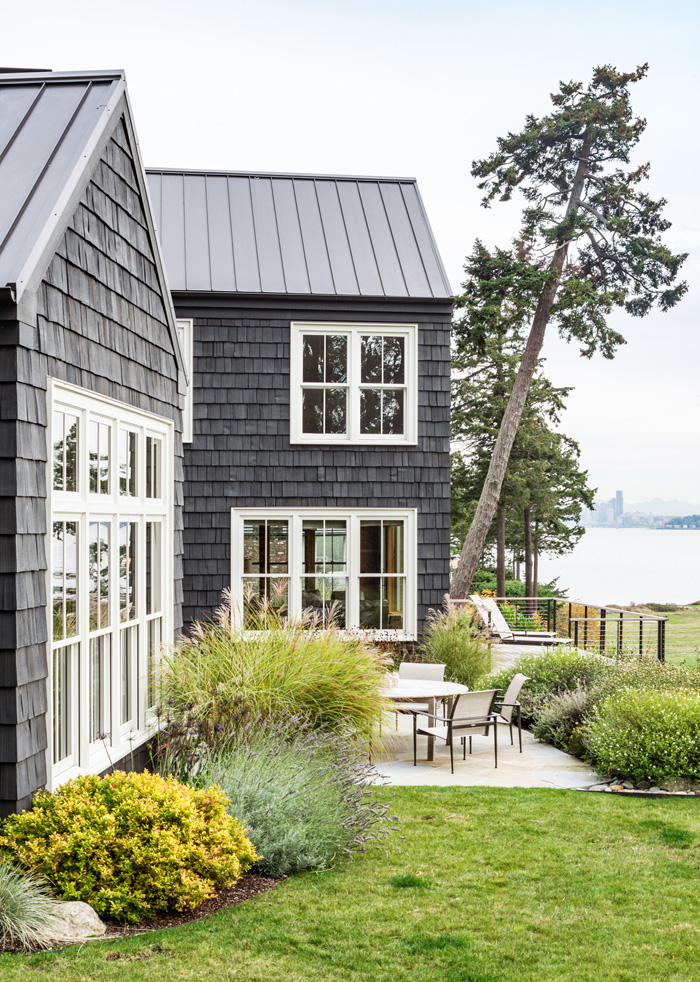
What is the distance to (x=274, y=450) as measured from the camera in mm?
11602

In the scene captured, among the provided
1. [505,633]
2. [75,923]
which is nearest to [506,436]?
[505,633]

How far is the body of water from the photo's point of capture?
75.3 m

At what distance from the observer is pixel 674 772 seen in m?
7.27

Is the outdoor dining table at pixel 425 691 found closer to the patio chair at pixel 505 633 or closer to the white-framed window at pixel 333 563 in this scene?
the white-framed window at pixel 333 563

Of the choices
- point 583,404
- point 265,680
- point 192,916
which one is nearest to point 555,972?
point 192,916

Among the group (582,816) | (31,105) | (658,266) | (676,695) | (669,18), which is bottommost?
(582,816)

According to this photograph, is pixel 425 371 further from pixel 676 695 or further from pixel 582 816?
pixel 582 816

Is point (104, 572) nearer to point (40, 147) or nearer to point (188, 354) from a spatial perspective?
point (40, 147)

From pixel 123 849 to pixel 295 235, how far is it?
976cm

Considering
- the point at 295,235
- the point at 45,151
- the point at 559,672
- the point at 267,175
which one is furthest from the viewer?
the point at 267,175

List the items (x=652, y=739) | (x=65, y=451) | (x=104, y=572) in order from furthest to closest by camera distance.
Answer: (x=652, y=739), (x=104, y=572), (x=65, y=451)

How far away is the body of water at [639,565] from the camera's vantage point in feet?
247

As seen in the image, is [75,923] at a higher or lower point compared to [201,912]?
higher

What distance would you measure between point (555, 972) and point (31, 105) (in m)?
5.93
